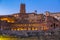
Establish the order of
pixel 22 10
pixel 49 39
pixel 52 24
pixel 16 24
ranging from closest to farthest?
1. pixel 49 39
2. pixel 52 24
3. pixel 16 24
4. pixel 22 10

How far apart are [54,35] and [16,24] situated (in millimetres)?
6581

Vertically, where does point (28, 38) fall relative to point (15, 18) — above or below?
below

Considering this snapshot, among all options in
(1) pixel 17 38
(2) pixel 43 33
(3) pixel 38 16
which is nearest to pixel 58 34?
(2) pixel 43 33

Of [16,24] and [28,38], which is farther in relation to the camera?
[16,24]

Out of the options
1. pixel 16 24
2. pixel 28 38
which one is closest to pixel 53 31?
pixel 28 38

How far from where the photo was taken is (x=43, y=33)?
14242mm

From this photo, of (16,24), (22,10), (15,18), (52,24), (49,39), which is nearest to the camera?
(49,39)

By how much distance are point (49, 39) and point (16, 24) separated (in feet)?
21.0

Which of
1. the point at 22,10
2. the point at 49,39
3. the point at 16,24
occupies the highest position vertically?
the point at 22,10

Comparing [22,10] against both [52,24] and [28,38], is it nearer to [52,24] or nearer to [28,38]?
[52,24]

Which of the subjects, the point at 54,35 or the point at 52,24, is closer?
the point at 54,35

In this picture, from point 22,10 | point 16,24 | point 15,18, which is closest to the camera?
point 16,24

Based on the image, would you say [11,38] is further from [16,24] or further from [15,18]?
[15,18]

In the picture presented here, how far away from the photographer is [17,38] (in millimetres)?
14352
